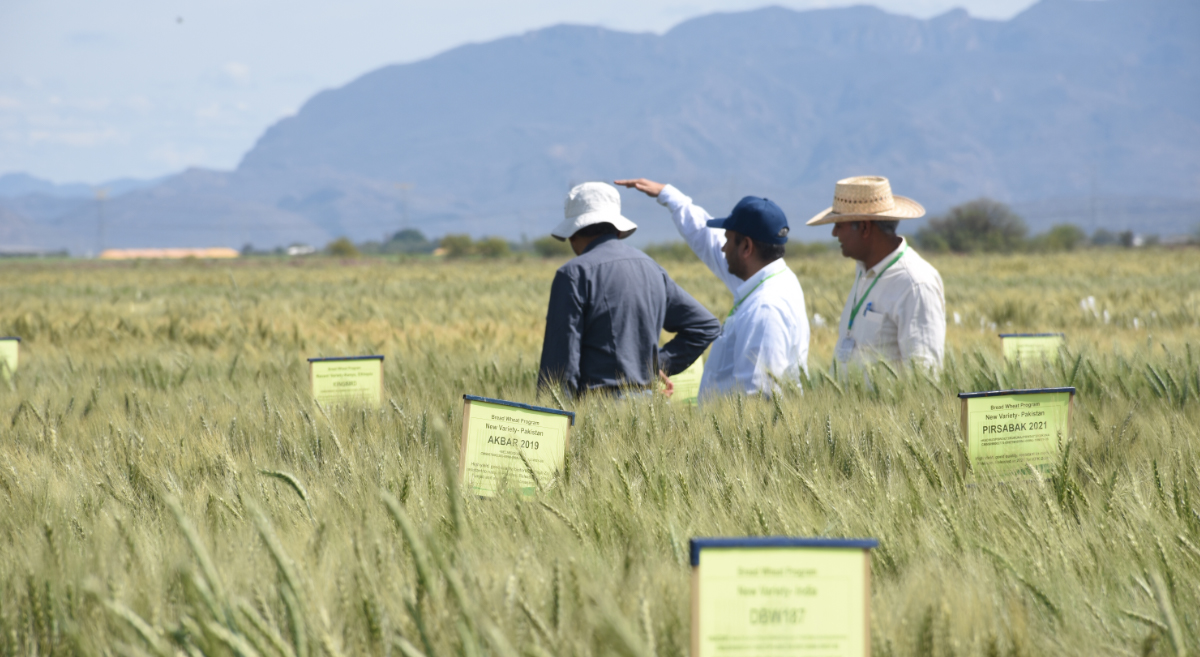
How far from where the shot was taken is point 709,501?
1.78m

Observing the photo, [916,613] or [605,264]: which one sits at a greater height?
[605,264]

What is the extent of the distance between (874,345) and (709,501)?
214cm

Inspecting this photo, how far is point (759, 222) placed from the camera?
3.51 metres

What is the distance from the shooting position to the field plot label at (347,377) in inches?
126

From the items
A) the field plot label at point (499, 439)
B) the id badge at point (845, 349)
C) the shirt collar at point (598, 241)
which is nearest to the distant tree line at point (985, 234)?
the id badge at point (845, 349)

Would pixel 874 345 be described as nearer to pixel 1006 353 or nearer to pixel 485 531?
pixel 1006 353

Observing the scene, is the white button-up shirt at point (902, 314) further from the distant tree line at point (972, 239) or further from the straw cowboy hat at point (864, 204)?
the distant tree line at point (972, 239)

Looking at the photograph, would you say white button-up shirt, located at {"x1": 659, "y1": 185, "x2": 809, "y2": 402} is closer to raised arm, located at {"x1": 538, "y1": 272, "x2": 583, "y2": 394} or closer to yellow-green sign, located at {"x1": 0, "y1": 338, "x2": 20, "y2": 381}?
raised arm, located at {"x1": 538, "y1": 272, "x2": 583, "y2": 394}

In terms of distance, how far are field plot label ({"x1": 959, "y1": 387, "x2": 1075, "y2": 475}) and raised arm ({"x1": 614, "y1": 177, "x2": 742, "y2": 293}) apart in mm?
2375

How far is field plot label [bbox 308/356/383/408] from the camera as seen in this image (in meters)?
3.21

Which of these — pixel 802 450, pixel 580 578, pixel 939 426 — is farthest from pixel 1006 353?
pixel 580 578

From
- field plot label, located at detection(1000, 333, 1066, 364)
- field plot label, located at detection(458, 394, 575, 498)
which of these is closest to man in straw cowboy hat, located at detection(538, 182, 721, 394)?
field plot label, located at detection(458, 394, 575, 498)

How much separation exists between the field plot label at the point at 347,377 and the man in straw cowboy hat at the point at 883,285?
187cm

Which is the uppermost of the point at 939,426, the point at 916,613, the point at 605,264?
the point at 605,264
